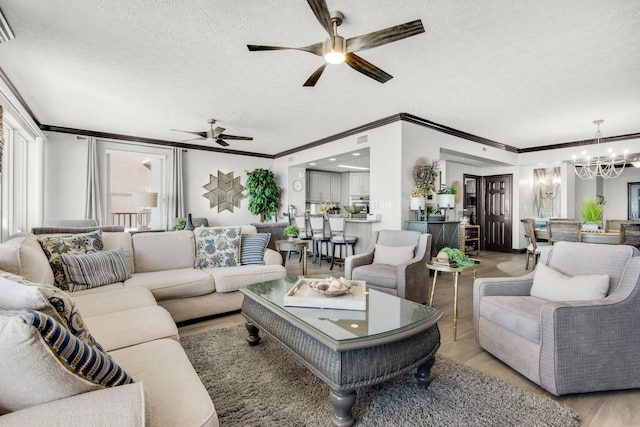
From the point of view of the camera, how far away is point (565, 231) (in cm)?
441

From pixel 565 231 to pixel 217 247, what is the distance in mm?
4690

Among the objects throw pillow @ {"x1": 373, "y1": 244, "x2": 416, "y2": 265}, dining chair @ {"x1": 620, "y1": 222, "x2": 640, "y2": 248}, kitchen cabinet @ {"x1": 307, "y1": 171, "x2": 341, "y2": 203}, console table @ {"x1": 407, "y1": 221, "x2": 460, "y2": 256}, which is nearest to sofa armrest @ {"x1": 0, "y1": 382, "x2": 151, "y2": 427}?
throw pillow @ {"x1": 373, "y1": 244, "x2": 416, "y2": 265}

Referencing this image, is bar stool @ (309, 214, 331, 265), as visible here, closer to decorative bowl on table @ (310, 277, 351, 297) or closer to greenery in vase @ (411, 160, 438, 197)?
greenery in vase @ (411, 160, 438, 197)

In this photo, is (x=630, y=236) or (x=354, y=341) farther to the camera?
(x=630, y=236)

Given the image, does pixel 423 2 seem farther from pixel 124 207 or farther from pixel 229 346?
pixel 124 207

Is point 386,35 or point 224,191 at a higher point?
point 386,35

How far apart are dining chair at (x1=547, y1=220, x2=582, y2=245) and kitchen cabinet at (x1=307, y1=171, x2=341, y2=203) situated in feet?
19.7

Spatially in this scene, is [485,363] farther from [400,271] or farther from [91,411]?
[91,411]

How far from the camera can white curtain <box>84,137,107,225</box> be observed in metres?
5.75

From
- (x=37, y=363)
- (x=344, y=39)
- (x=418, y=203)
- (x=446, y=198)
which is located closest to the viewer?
(x=37, y=363)

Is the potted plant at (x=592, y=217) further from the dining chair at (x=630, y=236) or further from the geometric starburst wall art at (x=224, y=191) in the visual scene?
the geometric starburst wall art at (x=224, y=191)

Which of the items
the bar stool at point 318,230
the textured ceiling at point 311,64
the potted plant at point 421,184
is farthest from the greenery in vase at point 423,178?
the bar stool at point 318,230

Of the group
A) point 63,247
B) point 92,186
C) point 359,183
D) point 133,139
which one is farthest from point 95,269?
point 359,183

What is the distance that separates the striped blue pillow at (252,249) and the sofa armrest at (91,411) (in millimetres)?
2618
